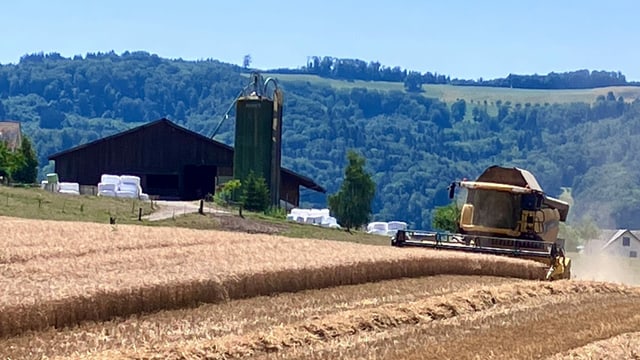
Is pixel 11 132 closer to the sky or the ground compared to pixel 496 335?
closer to the ground

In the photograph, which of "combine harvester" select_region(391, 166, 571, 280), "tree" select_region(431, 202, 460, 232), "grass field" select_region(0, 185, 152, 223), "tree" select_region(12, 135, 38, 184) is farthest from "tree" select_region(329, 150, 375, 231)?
"combine harvester" select_region(391, 166, 571, 280)

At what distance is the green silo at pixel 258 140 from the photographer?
6872 cm

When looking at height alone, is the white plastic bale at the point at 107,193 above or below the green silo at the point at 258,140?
below

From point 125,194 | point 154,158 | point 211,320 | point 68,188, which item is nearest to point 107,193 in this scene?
point 125,194

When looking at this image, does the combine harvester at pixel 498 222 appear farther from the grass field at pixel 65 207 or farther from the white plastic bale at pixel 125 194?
the white plastic bale at pixel 125 194

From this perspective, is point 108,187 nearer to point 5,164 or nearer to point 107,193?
point 107,193

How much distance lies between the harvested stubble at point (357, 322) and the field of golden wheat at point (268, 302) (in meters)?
0.04

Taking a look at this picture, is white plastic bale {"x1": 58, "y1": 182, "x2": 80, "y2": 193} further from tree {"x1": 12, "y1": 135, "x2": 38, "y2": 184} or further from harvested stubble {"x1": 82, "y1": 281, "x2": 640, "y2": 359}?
harvested stubble {"x1": 82, "y1": 281, "x2": 640, "y2": 359}

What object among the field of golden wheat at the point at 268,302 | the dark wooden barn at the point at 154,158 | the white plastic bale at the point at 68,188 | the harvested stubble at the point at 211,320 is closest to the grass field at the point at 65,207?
the white plastic bale at the point at 68,188

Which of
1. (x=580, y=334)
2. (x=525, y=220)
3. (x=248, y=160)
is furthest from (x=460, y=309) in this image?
(x=248, y=160)

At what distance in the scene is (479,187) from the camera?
34594 mm

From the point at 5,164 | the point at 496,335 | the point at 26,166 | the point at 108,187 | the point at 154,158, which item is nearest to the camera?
the point at 496,335

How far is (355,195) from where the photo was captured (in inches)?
2564

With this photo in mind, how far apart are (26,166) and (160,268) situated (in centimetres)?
4643
